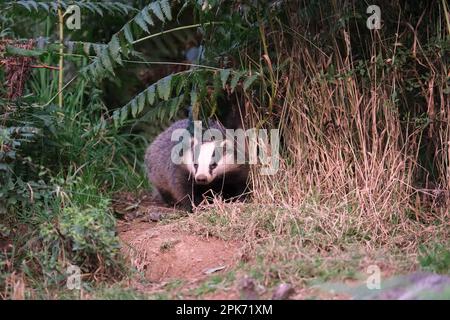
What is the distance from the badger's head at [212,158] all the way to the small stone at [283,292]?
220 cm

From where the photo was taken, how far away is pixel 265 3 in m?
5.63

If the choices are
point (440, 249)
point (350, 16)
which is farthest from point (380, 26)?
point (440, 249)

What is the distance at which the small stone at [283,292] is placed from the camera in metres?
4.06

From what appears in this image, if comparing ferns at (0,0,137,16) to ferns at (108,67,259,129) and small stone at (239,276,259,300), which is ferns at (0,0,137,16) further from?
small stone at (239,276,259,300)

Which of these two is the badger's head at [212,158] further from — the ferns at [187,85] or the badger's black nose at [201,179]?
the ferns at [187,85]

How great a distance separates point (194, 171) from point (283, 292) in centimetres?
237

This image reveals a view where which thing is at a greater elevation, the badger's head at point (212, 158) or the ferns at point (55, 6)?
the ferns at point (55, 6)

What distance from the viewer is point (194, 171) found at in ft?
20.6

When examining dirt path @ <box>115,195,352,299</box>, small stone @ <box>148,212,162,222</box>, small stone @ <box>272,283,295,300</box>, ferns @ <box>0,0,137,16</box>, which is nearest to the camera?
small stone @ <box>272,283,295,300</box>

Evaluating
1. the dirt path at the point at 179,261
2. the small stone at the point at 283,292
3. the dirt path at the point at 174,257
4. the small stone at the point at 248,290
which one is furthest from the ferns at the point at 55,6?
the small stone at the point at 283,292

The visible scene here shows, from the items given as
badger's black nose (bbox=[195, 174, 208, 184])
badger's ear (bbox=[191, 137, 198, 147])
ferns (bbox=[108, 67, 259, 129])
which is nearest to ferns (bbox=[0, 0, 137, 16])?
ferns (bbox=[108, 67, 259, 129])

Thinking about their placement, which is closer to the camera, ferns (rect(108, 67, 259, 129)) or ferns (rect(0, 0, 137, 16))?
ferns (rect(108, 67, 259, 129))

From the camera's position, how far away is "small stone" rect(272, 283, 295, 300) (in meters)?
4.06

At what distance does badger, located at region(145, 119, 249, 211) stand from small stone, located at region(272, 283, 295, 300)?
1961mm
